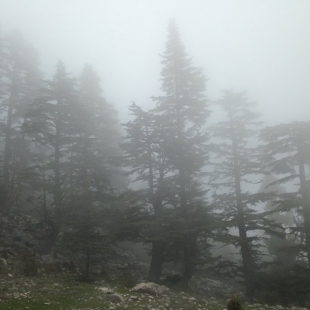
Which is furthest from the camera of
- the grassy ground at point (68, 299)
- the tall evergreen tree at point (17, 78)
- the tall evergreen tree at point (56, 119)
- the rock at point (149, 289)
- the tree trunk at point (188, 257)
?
the tall evergreen tree at point (17, 78)

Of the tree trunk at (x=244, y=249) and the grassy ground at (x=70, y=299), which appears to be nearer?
the grassy ground at (x=70, y=299)

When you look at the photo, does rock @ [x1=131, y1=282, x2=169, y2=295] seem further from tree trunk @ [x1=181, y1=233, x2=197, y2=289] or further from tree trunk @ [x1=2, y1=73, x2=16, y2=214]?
tree trunk @ [x1=2, y1=73, x2=16, y2=214]

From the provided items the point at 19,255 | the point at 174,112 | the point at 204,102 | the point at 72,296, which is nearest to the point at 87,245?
the point at 72,296

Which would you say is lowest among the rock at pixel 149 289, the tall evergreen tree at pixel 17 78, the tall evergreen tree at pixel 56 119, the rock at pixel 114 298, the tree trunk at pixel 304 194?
the rock at pixel 149 289

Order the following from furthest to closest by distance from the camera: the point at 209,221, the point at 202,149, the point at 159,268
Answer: the point at 202,149 → the point at 159,268 → the point at 209,221

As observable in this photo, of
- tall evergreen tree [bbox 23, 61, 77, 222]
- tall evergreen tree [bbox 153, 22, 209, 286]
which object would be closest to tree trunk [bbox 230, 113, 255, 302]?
tall evergreen tree [bbox 153, 22, 209, 286]

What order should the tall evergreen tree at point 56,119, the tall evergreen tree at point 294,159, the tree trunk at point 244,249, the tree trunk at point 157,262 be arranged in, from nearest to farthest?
the tall evergreen tree at point 294,159, the tree trunk at point 157,262, the tree trunk at point 244,249, the tall evergreen tree at point 56,119

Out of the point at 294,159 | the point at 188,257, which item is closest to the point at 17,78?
the point at 188,257

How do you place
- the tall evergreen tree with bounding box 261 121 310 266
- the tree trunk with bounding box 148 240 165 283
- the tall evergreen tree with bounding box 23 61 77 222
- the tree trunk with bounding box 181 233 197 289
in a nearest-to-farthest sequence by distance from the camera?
the tall evergreen tree with bounding box 261 121 310 266, the tree trunk with bounding box 181 233 197 289, the tree trunk with bounding box 148 240 165 283, the tall evergreen tree with bounding box 23 61 77 222

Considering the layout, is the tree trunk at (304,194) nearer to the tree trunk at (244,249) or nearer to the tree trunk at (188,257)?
the tree trunk at (244,249)

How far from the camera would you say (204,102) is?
21562mm

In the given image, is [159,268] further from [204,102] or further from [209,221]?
[204,102]

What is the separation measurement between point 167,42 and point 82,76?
14.5 metres

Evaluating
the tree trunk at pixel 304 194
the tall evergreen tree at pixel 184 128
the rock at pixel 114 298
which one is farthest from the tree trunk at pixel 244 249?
the rock at pixel 114 298
